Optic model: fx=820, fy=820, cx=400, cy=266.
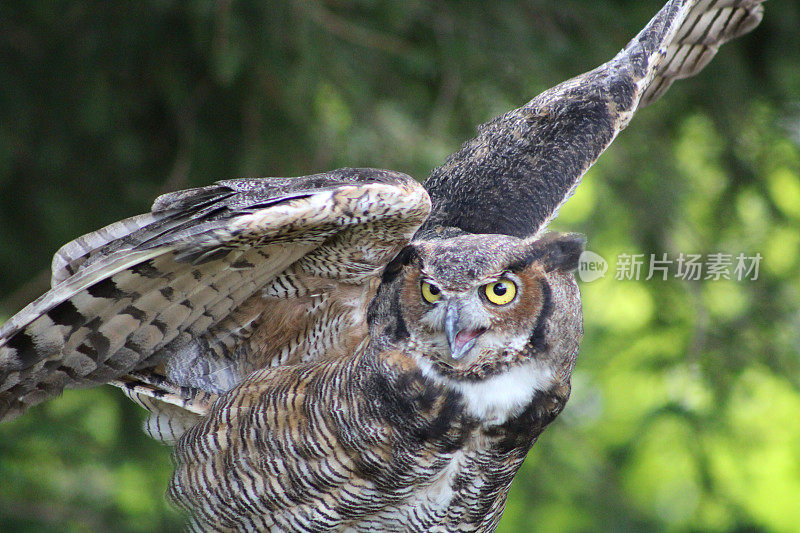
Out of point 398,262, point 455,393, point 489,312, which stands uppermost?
point 398,262

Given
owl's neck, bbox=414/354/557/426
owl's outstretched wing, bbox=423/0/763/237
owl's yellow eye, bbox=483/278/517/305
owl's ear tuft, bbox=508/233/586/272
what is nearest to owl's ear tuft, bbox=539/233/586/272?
owl's ear tuft, bbox=508/233/586/272

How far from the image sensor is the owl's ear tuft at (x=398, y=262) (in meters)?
2.00

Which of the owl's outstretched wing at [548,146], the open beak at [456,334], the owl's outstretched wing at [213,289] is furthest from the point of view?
the owl's outstretched wing at [548,146]

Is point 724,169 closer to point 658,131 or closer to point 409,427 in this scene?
point 658,131

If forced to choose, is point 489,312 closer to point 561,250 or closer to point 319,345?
point 561,250

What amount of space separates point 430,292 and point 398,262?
14cm

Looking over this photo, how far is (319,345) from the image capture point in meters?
2.29

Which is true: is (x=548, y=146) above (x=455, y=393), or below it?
above

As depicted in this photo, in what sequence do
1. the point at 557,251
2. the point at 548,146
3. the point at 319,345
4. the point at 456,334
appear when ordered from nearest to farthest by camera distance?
1. the point at 456,334
2. the point at 557,251
3. the point at 319,345
4. the point at 548,146

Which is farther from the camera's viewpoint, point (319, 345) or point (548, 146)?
point (548, 146)

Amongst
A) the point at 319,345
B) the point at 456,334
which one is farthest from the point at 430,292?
the point at 319,345

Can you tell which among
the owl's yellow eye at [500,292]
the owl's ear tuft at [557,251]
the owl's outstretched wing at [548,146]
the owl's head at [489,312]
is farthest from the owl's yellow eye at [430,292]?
the owl's outstretched wing at [548,146]

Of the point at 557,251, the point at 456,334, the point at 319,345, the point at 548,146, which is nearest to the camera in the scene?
the point at 456,334

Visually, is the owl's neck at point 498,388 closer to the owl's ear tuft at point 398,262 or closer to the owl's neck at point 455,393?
the owl's neck at point 455,393
